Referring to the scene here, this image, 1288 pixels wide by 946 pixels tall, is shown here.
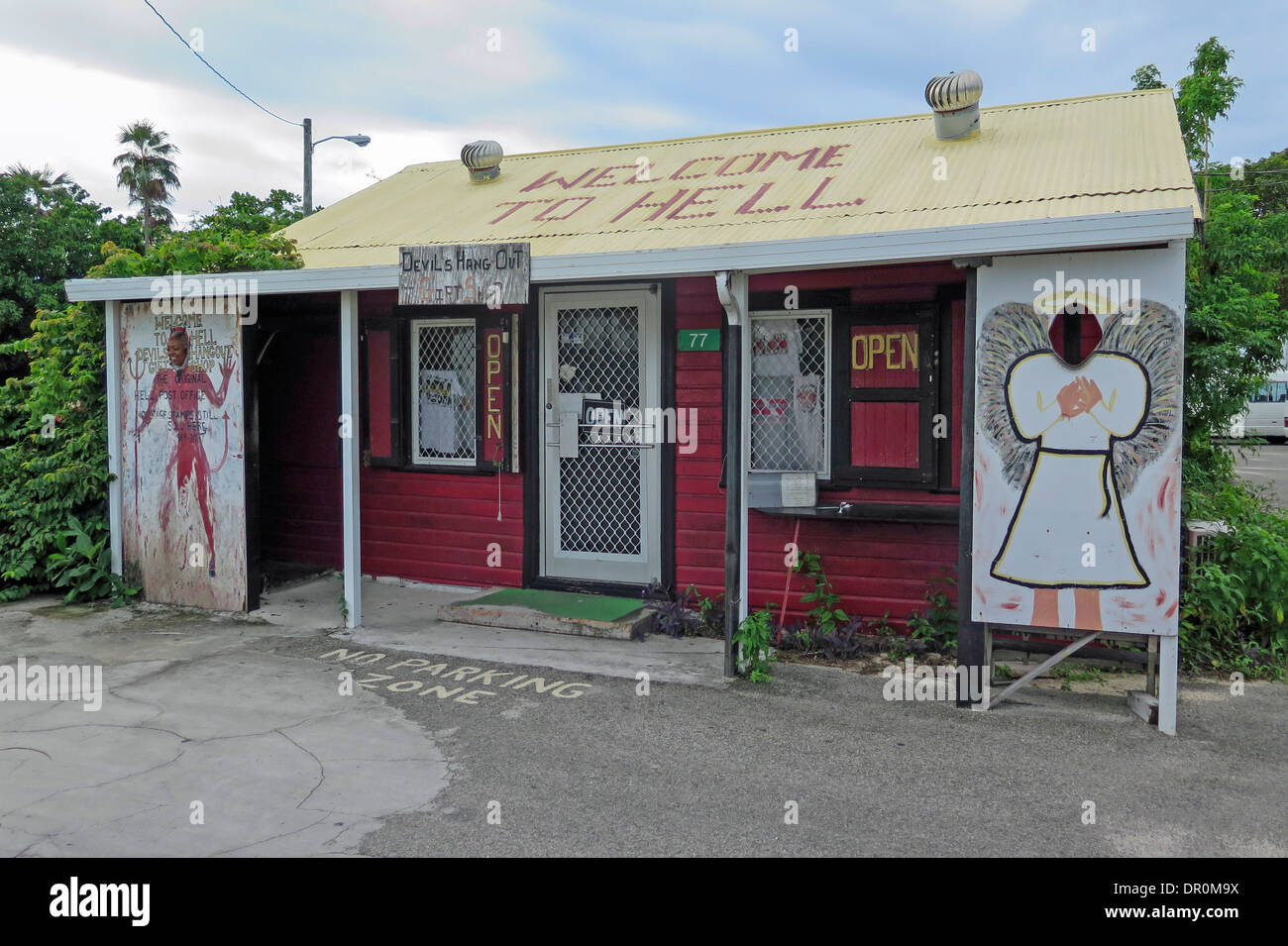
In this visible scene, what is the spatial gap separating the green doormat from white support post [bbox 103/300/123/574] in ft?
9.66

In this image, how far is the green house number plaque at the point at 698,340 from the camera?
24.2ft

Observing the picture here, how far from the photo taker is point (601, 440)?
7898 millimetres

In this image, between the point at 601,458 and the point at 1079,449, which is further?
the point at 601,458

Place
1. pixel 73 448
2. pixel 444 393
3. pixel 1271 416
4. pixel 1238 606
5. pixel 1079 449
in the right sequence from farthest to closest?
1. pixel 1271 416
2. pixel 444 393
3. pixel 73 448
4. pixel 1238 606
5. pixel 1079 449

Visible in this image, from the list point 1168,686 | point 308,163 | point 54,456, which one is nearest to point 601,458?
point 1168,686

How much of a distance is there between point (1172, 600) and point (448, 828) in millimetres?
3731

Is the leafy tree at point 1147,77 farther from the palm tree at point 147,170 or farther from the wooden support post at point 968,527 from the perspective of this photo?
the palm tree at point 147,170

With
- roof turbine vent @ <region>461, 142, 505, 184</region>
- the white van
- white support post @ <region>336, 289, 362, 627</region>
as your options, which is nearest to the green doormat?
white support post @ <region>336, 289, 362, 627</region>

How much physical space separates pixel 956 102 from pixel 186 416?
6.37 m

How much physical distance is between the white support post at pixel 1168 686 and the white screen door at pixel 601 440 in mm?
3557

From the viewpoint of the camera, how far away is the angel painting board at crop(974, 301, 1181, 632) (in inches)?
204

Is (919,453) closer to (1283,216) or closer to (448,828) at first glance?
(448,828)

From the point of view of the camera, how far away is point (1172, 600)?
5152 millimetres

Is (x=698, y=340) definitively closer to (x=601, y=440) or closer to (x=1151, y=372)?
(x=601, y=440)
